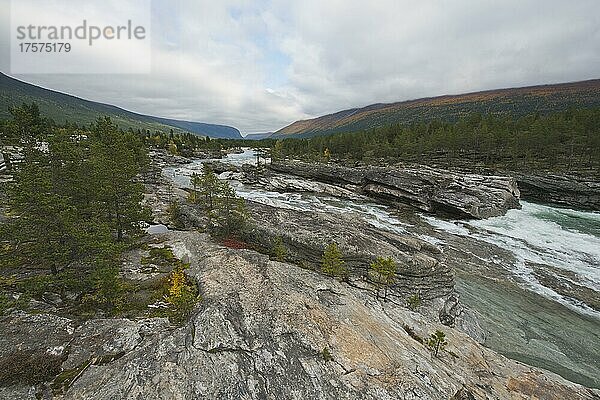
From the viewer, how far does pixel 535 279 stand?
30719 mm

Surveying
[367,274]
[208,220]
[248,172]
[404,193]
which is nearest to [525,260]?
[367,274]

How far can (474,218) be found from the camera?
51281 mm

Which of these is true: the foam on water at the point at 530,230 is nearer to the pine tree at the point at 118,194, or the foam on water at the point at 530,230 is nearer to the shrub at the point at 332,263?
the shrub at the point at 332,263

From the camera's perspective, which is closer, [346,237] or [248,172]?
[346,237]

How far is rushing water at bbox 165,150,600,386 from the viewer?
21359 millimetres

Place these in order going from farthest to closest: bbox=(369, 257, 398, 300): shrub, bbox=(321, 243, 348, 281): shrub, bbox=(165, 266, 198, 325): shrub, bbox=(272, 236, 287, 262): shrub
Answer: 1. bbox=(272, 236, 287, 262): shrub
2. bbox=(321, 243, 348, 281): shrub
3. bbox=(369, 257, 398, 300): shrub
4. bbox=(165, 266, 198, 325): shrub

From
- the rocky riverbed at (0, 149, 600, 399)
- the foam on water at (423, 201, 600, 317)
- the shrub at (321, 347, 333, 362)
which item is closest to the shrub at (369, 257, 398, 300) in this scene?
the rocky riverbed at (0, 149, 600, 399)

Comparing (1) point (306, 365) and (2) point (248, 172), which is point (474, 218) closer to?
(1) point (306, 365)

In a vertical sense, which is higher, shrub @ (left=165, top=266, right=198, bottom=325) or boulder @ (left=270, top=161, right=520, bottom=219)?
boulder @ (left=270, top=161, right=520, bottom=219)

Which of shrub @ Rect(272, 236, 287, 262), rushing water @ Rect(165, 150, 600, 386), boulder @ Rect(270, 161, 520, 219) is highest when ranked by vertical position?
boulder @ Rect(270, 161, 520, 219)

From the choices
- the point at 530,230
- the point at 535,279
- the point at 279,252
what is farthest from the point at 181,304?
the point at 530,230

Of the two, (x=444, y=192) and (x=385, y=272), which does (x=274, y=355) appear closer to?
(x=385, y=272)

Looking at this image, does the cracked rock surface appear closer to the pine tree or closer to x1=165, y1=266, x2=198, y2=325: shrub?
x1=165, y1=266, x2=198, y2=325: shrub

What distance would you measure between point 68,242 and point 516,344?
33036 mm
